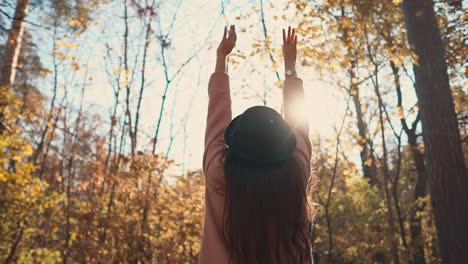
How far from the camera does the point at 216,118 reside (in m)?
1.38

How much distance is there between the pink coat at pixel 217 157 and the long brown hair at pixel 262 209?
0.13 ft

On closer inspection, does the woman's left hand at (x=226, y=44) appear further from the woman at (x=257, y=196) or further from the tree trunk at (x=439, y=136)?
the tree trunk at (x=439, y=136)

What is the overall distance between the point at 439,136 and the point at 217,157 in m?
3.71

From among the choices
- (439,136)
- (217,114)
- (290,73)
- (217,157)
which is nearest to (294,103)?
(290,73)

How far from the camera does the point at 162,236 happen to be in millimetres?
5750

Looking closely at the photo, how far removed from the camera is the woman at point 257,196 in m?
1.13

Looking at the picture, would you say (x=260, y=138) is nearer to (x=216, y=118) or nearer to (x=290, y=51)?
(x=216, y=118)

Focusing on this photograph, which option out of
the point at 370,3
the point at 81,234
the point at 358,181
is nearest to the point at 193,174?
the point at 81,234

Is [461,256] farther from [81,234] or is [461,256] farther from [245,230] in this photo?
[81,234]

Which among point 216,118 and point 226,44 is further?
point 226,44

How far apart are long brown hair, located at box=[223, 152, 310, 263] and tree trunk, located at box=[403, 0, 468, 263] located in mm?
3399

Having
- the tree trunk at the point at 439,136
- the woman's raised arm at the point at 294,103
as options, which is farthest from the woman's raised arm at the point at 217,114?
the tree trunk at the point at 439,136

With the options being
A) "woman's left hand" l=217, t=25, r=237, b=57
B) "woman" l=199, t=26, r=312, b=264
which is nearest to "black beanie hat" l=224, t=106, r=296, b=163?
"woman" l=199, t=26, r=312, b=264

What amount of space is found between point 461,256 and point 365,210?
4.85 m
